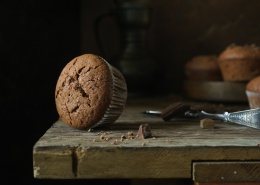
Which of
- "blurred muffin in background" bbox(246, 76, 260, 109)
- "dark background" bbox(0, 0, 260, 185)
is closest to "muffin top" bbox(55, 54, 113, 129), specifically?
"dark background" bbox(0, 0, 260, 185)

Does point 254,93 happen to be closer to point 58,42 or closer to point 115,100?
point 115,100

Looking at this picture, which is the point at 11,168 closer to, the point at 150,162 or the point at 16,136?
the point at 16,136

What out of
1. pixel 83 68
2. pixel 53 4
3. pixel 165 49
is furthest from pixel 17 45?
pixel 165 49

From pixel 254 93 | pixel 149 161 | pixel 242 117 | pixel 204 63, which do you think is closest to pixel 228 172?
pixel 149 161

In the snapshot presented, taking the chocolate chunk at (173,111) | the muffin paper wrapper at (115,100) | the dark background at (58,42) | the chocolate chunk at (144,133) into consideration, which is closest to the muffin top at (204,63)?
the dark background at (58,42)

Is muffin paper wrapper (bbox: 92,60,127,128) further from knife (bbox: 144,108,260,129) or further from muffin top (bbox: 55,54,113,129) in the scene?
knife (bbox: 144,108,260,129)

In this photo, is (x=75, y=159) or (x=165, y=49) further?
(x=165, y=49)

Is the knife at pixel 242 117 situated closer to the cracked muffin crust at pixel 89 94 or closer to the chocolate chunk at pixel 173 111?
the chocolate chunk at pixel 173 111
